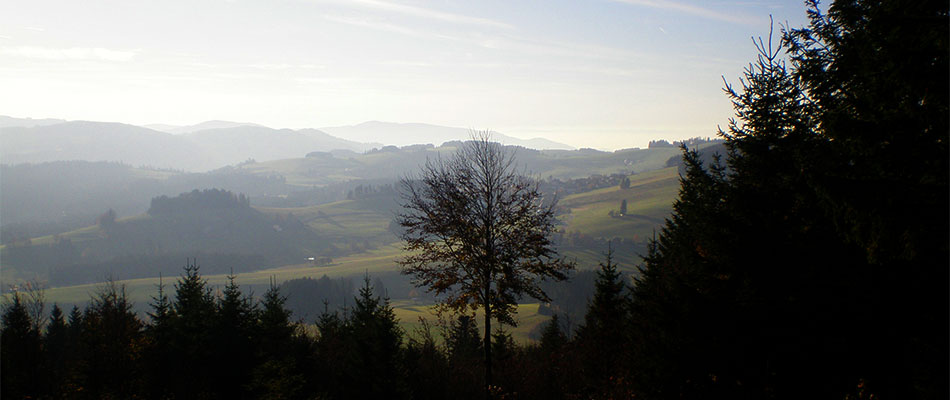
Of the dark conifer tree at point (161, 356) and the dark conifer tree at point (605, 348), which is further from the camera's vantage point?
the dark conifer tree at point (161, 356)

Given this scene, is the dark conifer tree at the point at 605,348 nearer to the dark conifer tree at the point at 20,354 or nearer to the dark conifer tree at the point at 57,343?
the dark conifer tree at the point at 20,354

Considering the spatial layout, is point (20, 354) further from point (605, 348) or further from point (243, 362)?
point (605, 348)

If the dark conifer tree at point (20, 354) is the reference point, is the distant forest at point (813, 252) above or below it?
above

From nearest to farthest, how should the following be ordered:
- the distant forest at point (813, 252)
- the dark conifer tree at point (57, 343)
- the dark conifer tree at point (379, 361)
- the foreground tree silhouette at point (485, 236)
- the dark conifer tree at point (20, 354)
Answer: the distant forest at point (813, 252) < the foreground tree silhouette at point (485, 236) < the dark conifer tree at point (379, 361) < the dark conifer tree at point (20, 354) < the dark conifer tree at point (57, 343)

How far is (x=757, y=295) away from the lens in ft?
38.8

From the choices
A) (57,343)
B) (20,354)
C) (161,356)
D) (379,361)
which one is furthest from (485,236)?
(57,343)

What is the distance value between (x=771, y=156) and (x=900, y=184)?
4.21m

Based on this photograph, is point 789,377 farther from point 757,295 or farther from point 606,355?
point 606,355

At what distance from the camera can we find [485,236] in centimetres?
1681

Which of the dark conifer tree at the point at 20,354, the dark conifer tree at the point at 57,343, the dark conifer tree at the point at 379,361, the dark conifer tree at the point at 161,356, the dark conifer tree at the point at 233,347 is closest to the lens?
the dark conifer tree at the point at 379,361

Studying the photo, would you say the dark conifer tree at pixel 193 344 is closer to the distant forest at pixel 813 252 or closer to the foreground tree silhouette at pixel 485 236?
the distant forest at pixel 813 252

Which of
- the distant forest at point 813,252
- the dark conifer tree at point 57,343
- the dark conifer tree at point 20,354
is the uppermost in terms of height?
the distant forest at point 813,252

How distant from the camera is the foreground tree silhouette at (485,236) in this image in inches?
656

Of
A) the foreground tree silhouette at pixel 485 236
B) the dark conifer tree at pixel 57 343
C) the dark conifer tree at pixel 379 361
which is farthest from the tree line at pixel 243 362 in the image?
the dark conifer tree at pixel 57 343
